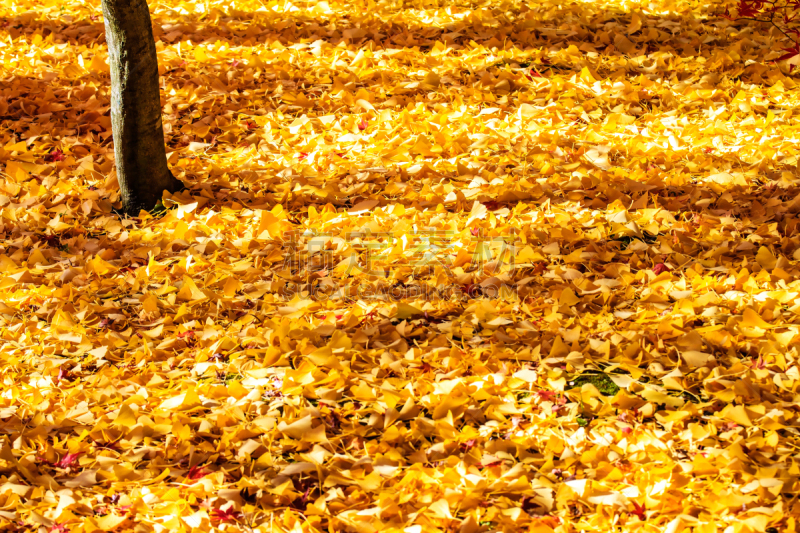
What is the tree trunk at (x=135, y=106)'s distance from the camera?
2.80 meters

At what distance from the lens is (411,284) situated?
99.8 inches

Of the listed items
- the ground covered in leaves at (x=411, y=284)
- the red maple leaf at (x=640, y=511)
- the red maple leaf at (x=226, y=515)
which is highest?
the ground covered in leaves at (x=411, y=284)

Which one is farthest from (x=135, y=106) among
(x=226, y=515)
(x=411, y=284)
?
(x=226, y=515)

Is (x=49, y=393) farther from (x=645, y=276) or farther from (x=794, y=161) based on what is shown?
(x=794, y=161)

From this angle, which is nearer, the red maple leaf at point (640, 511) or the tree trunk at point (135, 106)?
the red maple leaf at point (640, 511)

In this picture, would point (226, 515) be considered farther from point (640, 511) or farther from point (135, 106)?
point (135, 106)

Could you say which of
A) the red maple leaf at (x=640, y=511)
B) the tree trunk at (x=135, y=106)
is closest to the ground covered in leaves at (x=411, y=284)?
the red maple leaf at (x=640, y=511)

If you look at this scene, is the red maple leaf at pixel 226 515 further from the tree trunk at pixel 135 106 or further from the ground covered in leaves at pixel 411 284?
the tree trunk at pixel 135 106

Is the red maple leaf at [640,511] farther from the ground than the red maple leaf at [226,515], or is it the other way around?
the red maple leaf at [226,515]

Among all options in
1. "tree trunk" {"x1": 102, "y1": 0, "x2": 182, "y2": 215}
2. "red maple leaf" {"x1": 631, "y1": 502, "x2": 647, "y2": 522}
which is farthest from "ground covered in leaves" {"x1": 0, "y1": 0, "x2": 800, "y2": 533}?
"tree trunk" {"x1": 102, "y1": 0, "x2": 182, "y2": 215}

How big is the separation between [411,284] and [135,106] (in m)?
1.40

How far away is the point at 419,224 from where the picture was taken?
2789 mm

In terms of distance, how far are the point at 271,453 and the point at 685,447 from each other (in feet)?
3.73

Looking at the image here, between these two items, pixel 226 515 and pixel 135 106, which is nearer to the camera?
pixel 226 515
